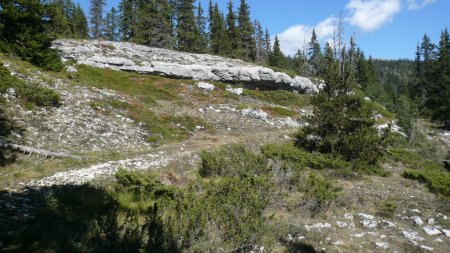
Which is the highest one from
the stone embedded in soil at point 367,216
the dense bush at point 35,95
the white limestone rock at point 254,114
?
the dense bush at point 35,95

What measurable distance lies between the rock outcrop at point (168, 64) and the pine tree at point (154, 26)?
1185 cm

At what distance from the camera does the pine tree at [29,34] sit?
22.1 metres

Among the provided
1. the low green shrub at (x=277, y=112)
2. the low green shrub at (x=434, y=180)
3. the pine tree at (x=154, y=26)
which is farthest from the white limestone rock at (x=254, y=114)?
the pine tree at (x=154, y=26)

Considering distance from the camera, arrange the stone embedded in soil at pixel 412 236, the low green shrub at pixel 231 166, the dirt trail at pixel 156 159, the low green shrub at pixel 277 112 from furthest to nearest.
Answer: the low green shrub at pixel 277 112
the low green shrub at pixel 231 166
the dirt trail at pixel 156 159
the stone embedded in soil at pixel 412 236

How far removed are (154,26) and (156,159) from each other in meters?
46.2

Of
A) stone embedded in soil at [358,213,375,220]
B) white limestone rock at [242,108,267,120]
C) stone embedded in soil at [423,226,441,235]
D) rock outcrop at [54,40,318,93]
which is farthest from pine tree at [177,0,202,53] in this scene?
stone embedded in soil at [423,226,441,235]

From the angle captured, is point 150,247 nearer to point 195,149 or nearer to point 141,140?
point 195,149

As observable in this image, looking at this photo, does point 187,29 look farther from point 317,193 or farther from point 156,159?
point 317,193

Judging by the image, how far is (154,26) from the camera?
192 ft

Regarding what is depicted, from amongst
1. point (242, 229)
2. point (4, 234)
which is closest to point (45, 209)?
point (4, 234)

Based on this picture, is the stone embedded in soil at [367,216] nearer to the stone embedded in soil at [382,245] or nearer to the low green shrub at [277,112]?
the stone embedded in soil at [382,245]

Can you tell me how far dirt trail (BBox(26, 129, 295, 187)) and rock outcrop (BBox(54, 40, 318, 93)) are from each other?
16.6 metres

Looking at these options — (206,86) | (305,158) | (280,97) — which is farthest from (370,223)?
(280,97)

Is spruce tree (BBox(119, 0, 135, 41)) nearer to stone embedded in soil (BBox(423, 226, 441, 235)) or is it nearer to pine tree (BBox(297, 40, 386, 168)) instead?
pine tree (BBox(297, 40, 386, 168))
